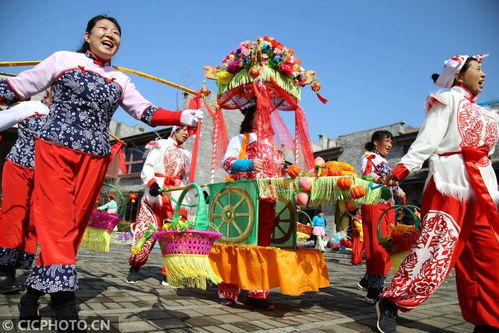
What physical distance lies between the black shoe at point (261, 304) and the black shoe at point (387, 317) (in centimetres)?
98

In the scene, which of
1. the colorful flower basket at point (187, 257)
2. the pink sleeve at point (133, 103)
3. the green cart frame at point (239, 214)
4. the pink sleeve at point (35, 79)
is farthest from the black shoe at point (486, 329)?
the pink sleeve at point (35, 79)

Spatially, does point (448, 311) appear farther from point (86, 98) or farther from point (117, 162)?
point (117, 162)

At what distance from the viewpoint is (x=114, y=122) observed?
2848 cm

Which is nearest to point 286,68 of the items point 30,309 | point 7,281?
point 30,309

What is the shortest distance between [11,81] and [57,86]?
256mm

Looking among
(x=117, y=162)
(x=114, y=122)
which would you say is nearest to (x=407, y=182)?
(x=117, y=162)

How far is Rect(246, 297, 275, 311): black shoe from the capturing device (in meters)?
3.19

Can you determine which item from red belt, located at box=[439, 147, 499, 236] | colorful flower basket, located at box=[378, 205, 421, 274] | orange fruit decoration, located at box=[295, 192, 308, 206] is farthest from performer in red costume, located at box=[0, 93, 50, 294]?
red belt, located at box=[439, 147, 499, 236]

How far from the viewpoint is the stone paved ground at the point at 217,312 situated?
2484 mm

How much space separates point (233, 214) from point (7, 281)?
2.09 meters

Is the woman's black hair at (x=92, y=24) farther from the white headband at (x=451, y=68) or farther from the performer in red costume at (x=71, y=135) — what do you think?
the white headband at (x=451, y=68)

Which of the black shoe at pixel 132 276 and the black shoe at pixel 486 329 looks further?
the black shoe at pixel 132 276

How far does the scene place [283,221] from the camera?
4027 mm

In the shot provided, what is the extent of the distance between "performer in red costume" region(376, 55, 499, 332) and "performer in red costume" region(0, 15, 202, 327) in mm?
1865
